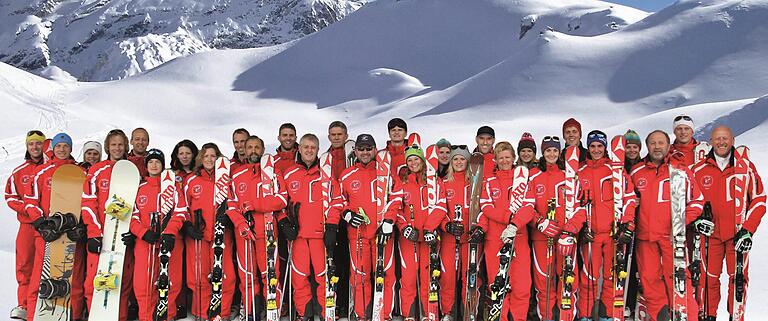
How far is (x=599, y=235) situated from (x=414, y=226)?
153cm

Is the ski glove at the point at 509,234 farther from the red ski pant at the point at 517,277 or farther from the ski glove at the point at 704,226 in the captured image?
the ski glove at the point at 704,226

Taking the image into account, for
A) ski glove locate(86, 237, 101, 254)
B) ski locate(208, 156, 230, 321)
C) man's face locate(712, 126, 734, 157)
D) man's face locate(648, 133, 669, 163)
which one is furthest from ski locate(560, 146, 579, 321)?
ski glove locate(86, 237, 101, 254)

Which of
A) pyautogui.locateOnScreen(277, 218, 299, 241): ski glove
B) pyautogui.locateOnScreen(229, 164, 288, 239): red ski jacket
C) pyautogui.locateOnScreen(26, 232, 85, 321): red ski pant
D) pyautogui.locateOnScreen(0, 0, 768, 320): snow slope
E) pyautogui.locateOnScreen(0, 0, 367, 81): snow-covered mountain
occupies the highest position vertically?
pyautogui.locateOnScreen(0, 0, 367, 81): snow-covered mountain

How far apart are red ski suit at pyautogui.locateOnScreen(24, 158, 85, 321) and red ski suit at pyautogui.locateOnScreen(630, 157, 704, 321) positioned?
479 cm

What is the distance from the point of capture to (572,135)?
5086 millimetres

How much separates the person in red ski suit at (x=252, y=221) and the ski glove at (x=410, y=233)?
104 centimetres

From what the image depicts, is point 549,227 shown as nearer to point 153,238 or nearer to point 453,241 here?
point 453,241

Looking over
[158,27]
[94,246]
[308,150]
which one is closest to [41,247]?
[94,246]

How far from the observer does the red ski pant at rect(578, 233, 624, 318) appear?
4805mm

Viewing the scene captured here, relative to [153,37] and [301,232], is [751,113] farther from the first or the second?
[153,37]

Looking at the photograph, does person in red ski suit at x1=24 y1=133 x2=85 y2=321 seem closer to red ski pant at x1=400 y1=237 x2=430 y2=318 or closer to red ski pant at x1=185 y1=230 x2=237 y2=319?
red ski pant at x1=185 y1=230 x2=237 y2=319

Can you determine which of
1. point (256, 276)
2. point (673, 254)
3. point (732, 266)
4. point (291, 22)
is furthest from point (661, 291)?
point (291, 22)

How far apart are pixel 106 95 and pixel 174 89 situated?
579 cm

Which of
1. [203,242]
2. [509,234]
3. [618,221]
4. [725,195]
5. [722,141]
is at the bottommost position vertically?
[203,242]
